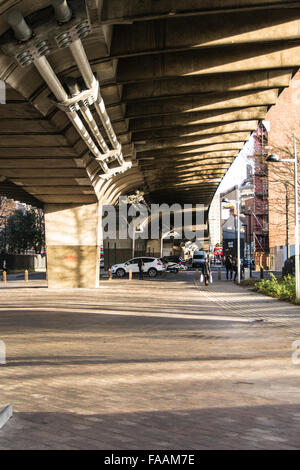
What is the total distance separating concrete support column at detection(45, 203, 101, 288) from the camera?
2942 cm

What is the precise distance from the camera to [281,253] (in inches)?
2352

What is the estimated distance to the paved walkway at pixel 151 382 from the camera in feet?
16.9

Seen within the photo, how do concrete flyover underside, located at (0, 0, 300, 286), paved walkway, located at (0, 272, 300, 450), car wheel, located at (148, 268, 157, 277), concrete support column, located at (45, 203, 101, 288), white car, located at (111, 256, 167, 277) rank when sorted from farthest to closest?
1. car wheel, located at (148, 268, 157, 277)
2. white car, located at (111, 256, 167, 277)
3. concrete support column, located at (45, 203, 101, 288)
4. concrete flyover underside, located at (0, 0, 300, 286)
5. paved walkway, located at (0, 272, 300, 450)

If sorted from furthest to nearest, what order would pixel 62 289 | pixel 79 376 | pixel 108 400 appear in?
pixel 62 289 < pixel 79 376 < pixel 108 400

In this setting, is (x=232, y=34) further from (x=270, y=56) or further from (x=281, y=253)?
(x=281, y=253)

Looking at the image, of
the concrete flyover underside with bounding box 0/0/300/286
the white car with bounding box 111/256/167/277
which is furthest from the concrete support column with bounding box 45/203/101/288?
the white car with bounding box 111/256/167/277

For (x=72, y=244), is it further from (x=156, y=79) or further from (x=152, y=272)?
(x=156, y=79)

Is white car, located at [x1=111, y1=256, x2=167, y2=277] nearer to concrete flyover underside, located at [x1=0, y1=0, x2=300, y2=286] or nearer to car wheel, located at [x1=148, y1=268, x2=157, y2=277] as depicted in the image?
car wheel, located at [x1=148, y1=268, x2=157, y2=277]

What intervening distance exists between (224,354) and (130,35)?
22.4 feet

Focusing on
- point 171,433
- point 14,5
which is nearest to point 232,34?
point 14,5

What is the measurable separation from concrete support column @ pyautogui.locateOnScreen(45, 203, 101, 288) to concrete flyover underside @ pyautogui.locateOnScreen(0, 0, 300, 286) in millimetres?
3506

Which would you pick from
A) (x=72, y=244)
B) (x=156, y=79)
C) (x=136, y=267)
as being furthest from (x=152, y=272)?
(x=156, y=79)

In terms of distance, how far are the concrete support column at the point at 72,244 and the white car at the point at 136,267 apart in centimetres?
1462

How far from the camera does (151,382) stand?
7.57 meters
